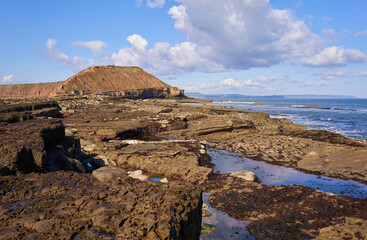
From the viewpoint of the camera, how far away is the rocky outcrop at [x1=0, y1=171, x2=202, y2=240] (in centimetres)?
381

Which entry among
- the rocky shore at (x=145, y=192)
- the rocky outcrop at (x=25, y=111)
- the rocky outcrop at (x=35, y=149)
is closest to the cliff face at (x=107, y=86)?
the rocky outcrop at (x=25, y=111)

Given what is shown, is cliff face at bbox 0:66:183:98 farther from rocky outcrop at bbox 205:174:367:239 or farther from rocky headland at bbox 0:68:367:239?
rocky outcrop at bbox 205:174:367:239

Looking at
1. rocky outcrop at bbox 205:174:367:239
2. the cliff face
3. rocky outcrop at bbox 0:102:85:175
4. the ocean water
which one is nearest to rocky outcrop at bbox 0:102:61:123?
rocky outcrop at bbox 0:102:85:175

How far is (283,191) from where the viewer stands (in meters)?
10.5

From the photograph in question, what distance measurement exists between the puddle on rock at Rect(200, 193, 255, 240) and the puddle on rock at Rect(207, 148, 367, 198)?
5.14m

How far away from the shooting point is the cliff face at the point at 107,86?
296 ft

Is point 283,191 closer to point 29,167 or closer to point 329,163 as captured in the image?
point 329,163

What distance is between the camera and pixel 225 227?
819 centimetres

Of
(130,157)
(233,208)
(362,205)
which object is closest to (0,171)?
(233,208)

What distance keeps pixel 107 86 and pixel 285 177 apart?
9306 cm

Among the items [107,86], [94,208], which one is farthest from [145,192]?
[107,86]

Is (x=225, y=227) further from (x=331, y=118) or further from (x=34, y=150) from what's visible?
(x=331, y=118)

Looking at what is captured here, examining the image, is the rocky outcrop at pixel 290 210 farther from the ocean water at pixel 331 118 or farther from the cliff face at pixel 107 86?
the cliff face at pixel 107 86

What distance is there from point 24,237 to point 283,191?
10036 mm
